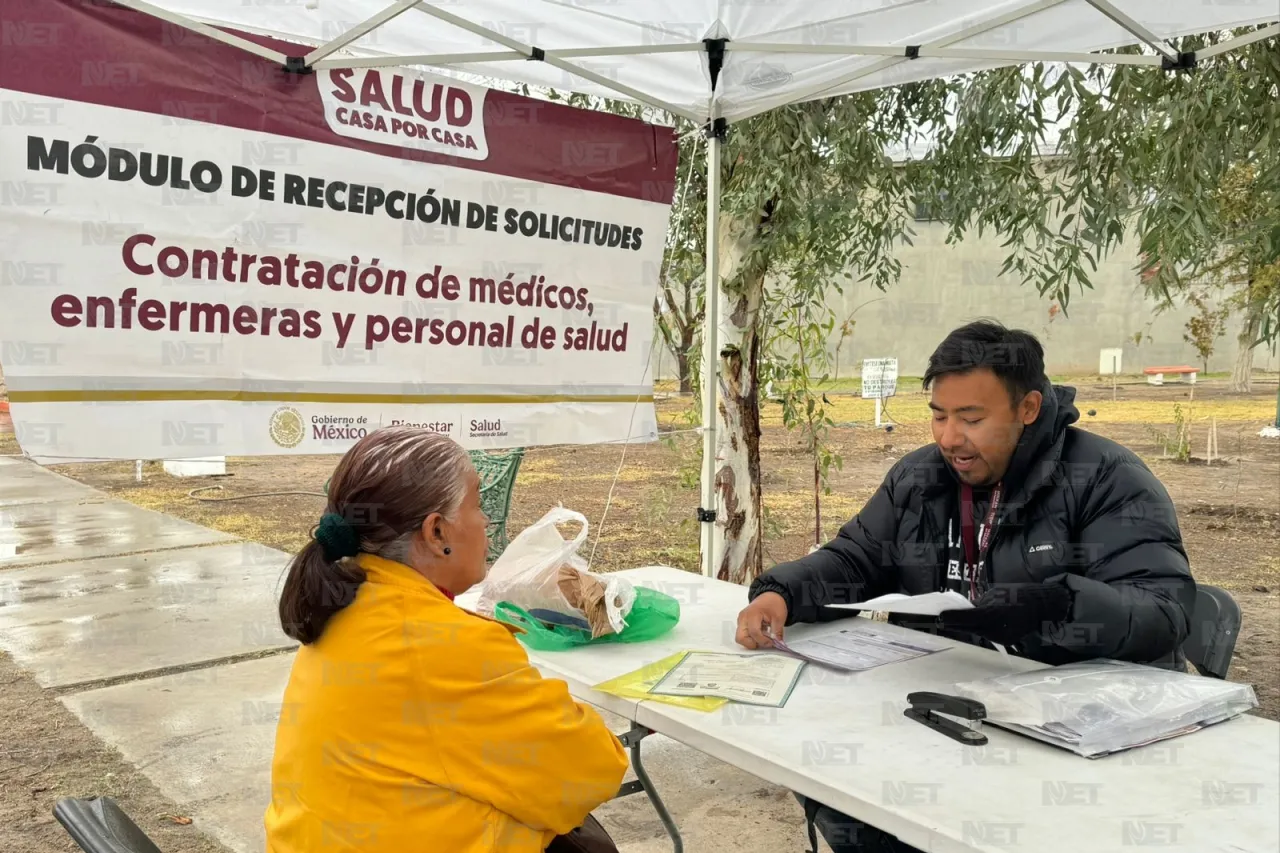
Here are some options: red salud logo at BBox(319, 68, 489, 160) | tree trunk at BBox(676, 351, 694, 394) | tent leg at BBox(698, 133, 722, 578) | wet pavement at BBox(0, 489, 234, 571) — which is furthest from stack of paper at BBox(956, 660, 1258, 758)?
wet pavement at BBox(0, 489, 234, 571)

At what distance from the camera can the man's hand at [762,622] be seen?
2.41 m

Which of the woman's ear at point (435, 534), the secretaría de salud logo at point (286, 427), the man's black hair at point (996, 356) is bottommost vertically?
the woman's ear at point (435, 534)

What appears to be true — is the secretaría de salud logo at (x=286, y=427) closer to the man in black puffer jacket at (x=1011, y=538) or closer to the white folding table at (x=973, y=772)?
the white folding table at (x=973, y=772)

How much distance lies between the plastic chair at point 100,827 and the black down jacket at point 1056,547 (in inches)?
63.6

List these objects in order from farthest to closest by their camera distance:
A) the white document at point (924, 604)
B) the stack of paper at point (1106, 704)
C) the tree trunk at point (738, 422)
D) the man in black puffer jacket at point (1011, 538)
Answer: the tree trunk at point (738, 422) → the man in black puffer jacket at point (1011, 538) → the white document at point (924, 604) → the stack of paper at point (1106, 704)

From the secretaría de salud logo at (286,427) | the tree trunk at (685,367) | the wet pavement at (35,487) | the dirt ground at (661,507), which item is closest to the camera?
the secretaría de salud logo at (286,427)

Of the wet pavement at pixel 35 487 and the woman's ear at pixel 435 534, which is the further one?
the wet pavement at pixel 35 487

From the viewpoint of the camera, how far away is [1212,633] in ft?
7.86

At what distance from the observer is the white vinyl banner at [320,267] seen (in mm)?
2740

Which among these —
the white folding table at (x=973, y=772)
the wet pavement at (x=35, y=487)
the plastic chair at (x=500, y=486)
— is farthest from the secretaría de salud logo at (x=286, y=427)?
the wet pavement at (x=35, y=487)

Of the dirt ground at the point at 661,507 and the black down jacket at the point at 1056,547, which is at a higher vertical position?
the black down jacket at the point at 1056,547

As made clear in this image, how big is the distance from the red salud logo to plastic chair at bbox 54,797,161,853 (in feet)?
7.98

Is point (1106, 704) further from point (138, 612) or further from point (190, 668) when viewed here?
point (138, 612)

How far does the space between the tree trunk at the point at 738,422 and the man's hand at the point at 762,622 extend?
296 centimetres
